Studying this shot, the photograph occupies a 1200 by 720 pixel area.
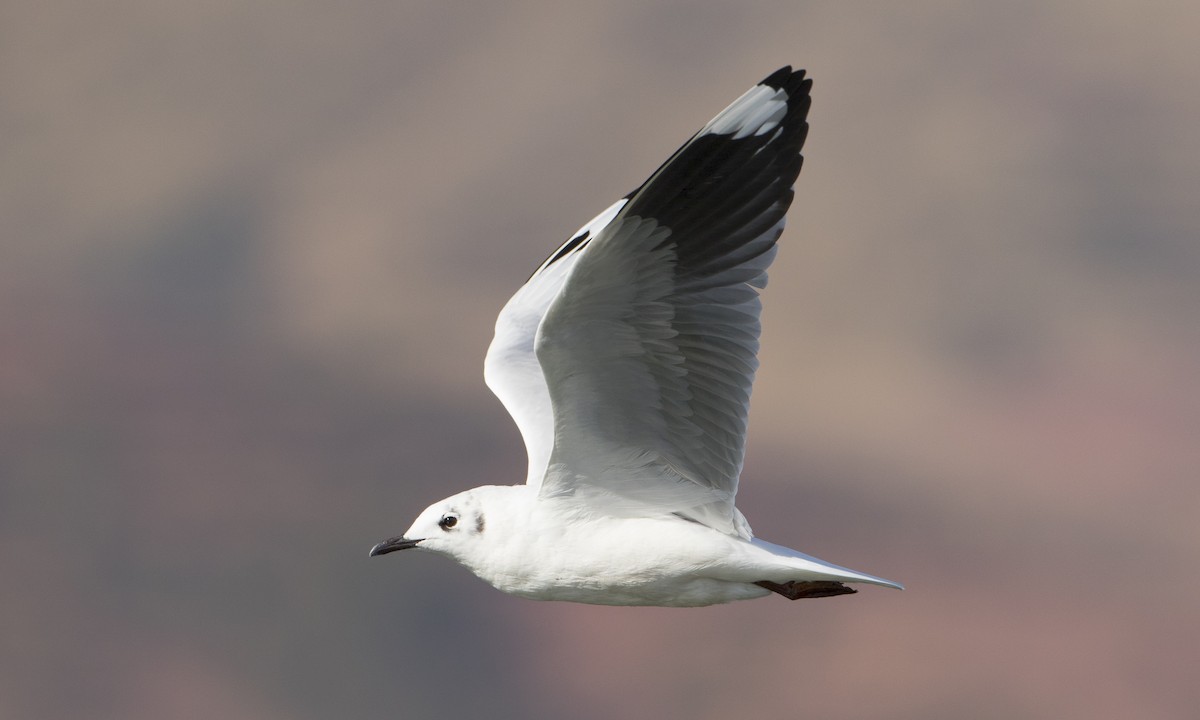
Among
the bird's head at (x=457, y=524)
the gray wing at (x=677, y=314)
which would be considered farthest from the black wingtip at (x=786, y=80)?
the bird's head at (x=457, y=524)

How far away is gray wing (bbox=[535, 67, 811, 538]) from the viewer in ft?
20.1

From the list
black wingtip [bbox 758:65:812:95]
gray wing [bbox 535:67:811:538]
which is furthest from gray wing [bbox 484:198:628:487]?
black wingtip [bbox 758:65:812:95]

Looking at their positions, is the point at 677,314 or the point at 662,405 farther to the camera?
the point at 662,405

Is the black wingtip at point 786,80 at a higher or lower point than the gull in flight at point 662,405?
higher

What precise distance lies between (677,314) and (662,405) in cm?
38

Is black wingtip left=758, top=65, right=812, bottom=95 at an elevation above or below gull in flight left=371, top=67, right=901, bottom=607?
above

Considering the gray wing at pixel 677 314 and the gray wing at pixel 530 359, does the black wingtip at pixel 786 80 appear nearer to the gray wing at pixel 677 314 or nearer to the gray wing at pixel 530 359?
the gray wing at pixel 677 314

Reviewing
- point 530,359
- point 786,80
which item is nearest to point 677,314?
point 786,80

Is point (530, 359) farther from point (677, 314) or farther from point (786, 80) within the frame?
point (786, 80)

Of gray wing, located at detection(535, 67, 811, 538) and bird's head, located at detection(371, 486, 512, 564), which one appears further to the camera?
bird's head, located at detection(371, 486, 512, 564)

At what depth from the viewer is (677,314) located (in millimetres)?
6340

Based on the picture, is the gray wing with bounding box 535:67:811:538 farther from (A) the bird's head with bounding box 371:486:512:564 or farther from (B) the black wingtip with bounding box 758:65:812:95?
(A) the bird's head with bounding box 371:486:512:564

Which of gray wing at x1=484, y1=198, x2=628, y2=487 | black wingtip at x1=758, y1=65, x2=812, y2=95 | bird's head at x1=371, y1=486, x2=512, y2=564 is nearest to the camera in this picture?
black wingtip at x1=758, y1=65, x2=812, y2=95

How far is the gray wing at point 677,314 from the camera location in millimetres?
6125
